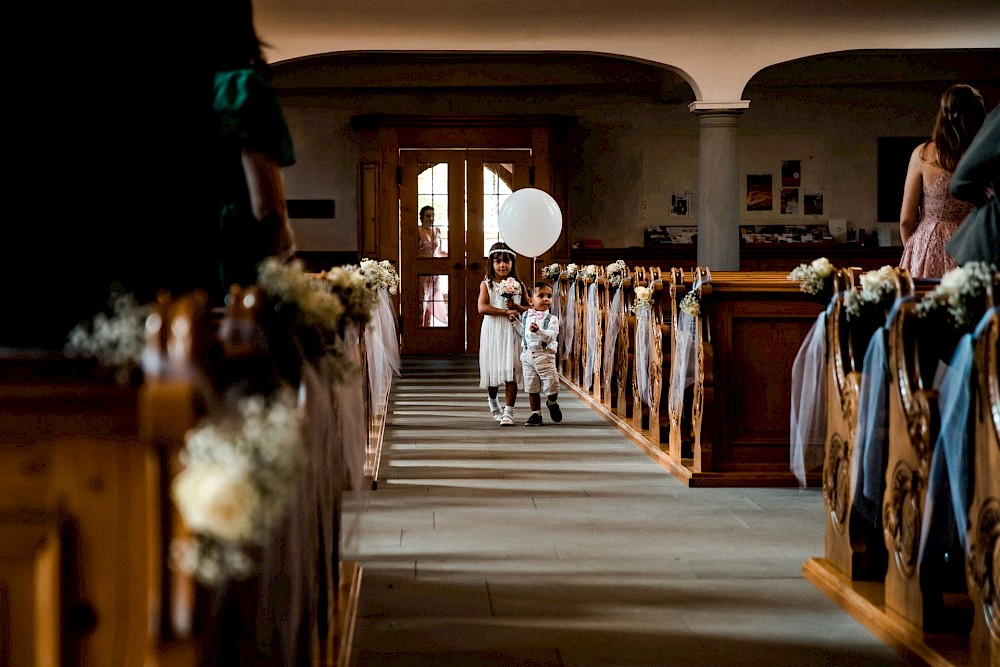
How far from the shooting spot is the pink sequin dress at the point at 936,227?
5293 mm

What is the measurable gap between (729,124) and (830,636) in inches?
334

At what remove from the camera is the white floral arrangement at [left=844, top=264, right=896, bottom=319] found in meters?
3.13

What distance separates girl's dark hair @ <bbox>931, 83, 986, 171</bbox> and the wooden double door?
28.3 ft

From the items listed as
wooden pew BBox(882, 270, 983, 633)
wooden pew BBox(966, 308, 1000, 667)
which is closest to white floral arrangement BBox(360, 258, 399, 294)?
wooden pew BBox(882, 270, 983, 633)

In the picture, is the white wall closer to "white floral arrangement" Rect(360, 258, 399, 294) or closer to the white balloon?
the white balloon

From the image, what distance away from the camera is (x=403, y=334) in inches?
531

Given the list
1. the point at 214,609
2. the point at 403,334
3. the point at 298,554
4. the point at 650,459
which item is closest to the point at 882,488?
the point at 298,554

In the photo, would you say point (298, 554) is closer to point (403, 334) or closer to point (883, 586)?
point (883, 586)

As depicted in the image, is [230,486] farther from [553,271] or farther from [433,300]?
[433,300]

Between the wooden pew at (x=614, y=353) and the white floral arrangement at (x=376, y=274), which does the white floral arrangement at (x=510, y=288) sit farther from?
the white floral arrangement at (x=376, y=274)

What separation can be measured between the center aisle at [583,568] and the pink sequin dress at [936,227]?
→ 133 cm

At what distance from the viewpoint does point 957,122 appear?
186 inches

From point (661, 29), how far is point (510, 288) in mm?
4461

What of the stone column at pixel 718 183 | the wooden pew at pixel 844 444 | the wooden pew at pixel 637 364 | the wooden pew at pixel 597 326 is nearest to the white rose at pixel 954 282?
the wooden pew at pixel 844 444
